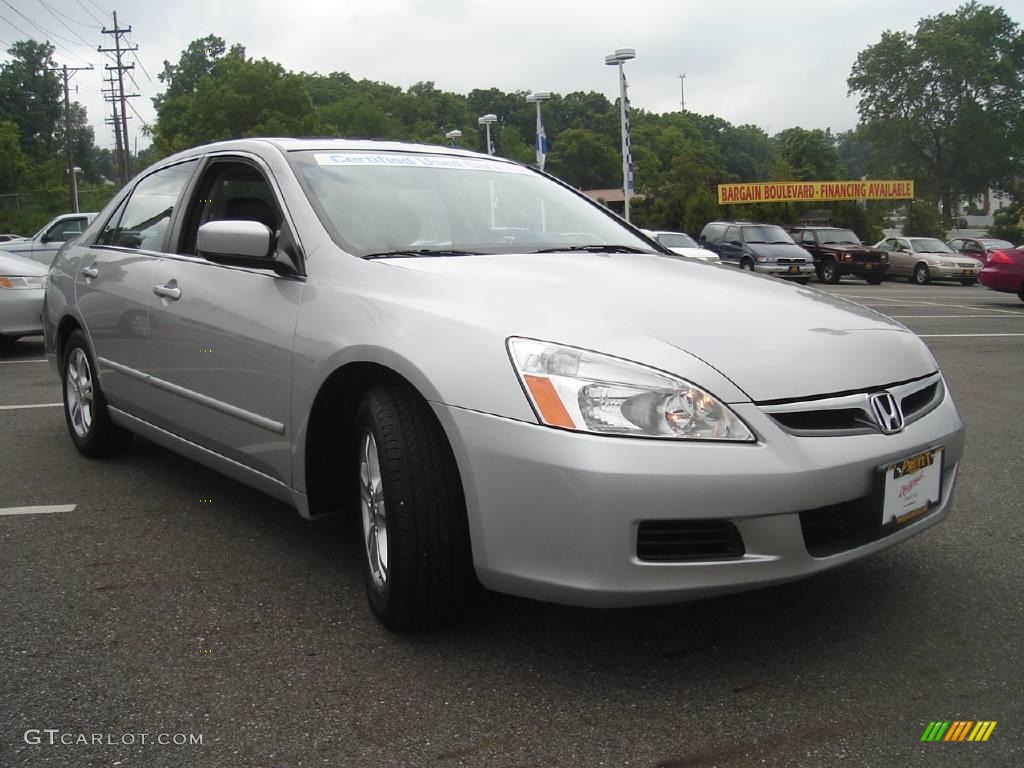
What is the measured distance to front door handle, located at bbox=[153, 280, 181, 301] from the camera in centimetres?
404

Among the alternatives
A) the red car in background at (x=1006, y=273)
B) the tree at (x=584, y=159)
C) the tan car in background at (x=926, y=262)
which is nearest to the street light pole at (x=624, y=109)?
the tan car in background at (x=926, y=262)

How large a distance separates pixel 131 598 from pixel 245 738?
1.11 metres

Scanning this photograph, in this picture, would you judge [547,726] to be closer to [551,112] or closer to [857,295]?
[857,295]

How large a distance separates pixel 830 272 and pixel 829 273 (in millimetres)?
66

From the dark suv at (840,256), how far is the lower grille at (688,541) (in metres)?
25.4

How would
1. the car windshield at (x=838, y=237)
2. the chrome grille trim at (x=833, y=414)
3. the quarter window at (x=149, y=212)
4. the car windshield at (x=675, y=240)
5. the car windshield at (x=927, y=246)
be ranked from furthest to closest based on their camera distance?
the car windshield at (x=927, y=246) < the car windshield at (x=838, y=237) < the car windshield at (x=675, y=240) < the quarter window at (x=149, y=212) < the chrome grille trim at (x=833, y=414)

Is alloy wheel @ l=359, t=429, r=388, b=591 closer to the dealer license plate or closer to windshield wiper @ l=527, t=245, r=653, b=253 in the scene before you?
windshield wiper @ l=527, t=245, r=653, b=253

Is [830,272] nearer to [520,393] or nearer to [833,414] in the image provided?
[833,414]

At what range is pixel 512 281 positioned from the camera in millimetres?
3031

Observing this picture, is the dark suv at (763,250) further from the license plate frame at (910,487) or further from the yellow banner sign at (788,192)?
the license plate frame at (910,487)

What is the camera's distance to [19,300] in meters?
10.1

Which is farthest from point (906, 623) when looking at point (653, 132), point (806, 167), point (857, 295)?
point (653, 132)

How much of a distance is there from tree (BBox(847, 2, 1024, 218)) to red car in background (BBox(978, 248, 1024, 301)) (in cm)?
5887

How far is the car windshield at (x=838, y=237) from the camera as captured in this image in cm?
2726
